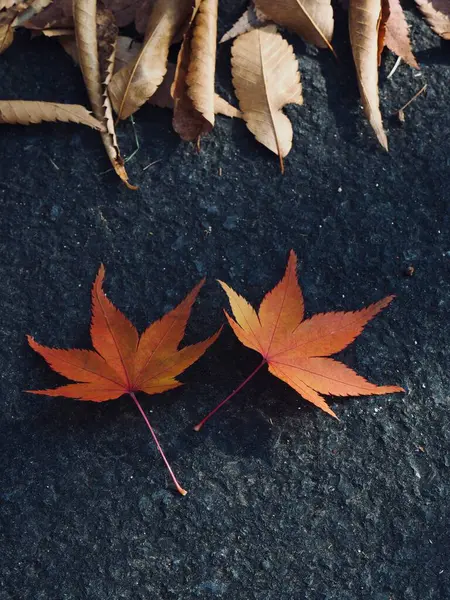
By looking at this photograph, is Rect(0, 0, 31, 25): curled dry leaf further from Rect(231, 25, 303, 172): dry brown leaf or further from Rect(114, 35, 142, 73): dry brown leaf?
Rect(231, 25, 303, 172): dry brown leaf

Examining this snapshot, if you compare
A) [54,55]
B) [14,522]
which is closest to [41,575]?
[14,522]

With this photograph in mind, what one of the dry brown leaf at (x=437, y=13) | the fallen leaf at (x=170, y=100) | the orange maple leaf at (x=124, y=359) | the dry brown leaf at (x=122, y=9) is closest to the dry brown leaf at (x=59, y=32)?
the dry brown leaf at (x=122, y=9)

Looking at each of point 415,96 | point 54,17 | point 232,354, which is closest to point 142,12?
point 54,17

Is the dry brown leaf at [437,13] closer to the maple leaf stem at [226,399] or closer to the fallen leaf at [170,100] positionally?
the fallen leaf at [170,100]

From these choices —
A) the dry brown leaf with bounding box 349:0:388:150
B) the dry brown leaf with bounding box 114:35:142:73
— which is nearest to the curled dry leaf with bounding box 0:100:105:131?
the dry brown leaf with bounding box 114:35:142:73

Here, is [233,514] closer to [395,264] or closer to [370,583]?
[370,583]

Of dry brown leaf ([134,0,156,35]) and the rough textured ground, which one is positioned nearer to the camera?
the rough textured ground
